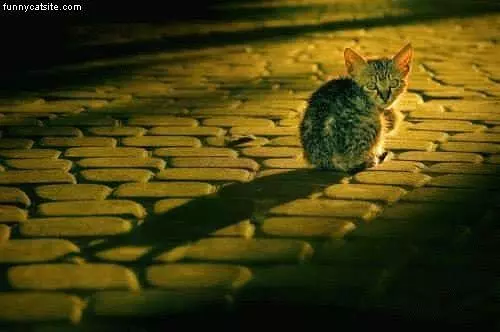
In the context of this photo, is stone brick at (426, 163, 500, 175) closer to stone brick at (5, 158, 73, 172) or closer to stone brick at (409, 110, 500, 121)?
stone brick at (409, 110, 500, 121)

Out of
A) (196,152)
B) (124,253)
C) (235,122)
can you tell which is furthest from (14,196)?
(235,122)

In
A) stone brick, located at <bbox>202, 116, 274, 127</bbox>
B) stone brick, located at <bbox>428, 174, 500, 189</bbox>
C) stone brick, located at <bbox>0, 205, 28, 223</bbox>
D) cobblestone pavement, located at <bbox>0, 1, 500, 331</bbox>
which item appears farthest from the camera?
stone brick, located at <bbox>202, 116, 274, 127</bbox>

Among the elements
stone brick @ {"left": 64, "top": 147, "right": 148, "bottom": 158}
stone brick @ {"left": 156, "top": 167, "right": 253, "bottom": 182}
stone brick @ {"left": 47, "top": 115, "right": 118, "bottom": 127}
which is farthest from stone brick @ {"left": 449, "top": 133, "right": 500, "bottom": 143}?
stone brick @ {"left": 47, "top": 115, "right": 118, "bottom": 127}

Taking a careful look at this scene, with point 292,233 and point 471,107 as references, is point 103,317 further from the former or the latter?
point 471,107

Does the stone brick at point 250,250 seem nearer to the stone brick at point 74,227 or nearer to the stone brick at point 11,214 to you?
the stone brick at point 74,227

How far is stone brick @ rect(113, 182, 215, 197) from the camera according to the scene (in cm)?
415

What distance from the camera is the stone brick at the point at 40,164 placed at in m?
4.62

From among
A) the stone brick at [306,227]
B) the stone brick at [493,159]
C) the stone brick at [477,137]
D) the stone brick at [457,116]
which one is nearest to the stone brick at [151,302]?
the stone brick at [306,227]

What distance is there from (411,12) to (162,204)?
1059 centimetres

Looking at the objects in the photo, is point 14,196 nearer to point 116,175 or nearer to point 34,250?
point 116,175

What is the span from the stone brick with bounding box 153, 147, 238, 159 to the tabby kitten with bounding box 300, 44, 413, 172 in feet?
1.81

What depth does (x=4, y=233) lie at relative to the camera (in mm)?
3594

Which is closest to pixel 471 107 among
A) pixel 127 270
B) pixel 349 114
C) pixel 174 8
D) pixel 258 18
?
pixel 349 114

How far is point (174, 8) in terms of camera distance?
1432 cm
